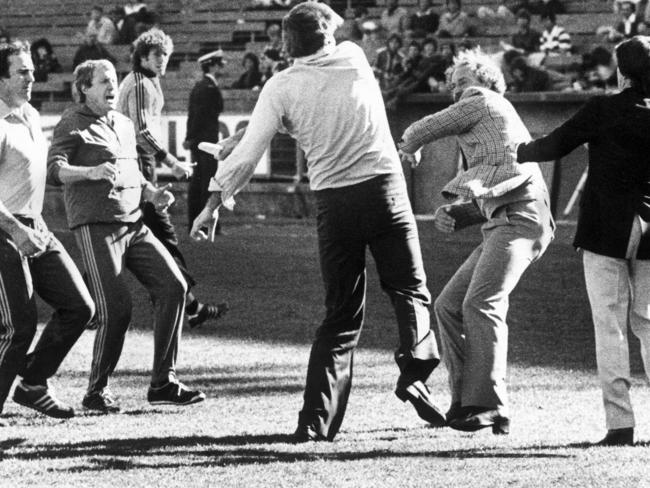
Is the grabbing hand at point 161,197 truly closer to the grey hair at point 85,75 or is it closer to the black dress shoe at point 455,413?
the grey hair at point 85,75

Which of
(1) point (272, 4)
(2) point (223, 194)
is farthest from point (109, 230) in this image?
(1) point (272, 4)

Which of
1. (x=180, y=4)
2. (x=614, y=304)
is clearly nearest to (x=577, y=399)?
(x=614, y=304)

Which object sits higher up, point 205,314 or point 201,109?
point 205,314

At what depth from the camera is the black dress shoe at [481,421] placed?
7.00 meters

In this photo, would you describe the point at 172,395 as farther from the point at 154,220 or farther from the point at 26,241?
the point at 154,220

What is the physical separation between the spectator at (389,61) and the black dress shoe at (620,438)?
14.6 m

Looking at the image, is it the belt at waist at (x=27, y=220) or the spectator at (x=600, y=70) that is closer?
the belt at waist at (x=27, y=220)

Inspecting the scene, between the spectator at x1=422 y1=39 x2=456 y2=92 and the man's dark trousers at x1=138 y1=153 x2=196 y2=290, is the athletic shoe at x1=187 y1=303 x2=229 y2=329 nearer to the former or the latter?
the man's dark trousers at x1=138 y1=153 x2=196 y2=290

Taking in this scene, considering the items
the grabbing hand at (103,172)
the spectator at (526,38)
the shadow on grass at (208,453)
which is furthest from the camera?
the spectator at (526,38)

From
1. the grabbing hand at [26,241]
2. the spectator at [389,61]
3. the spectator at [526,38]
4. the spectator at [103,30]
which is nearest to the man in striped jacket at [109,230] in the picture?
the grabbing hand at [26,241]

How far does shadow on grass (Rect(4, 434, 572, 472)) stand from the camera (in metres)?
6.50

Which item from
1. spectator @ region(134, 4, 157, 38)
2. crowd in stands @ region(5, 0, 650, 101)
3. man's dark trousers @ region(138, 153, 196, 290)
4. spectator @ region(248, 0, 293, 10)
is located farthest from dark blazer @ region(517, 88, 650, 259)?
spectator @ region(134, 4, 157, 38)

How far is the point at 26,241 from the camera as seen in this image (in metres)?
7.09

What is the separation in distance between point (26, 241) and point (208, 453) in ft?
4.70
